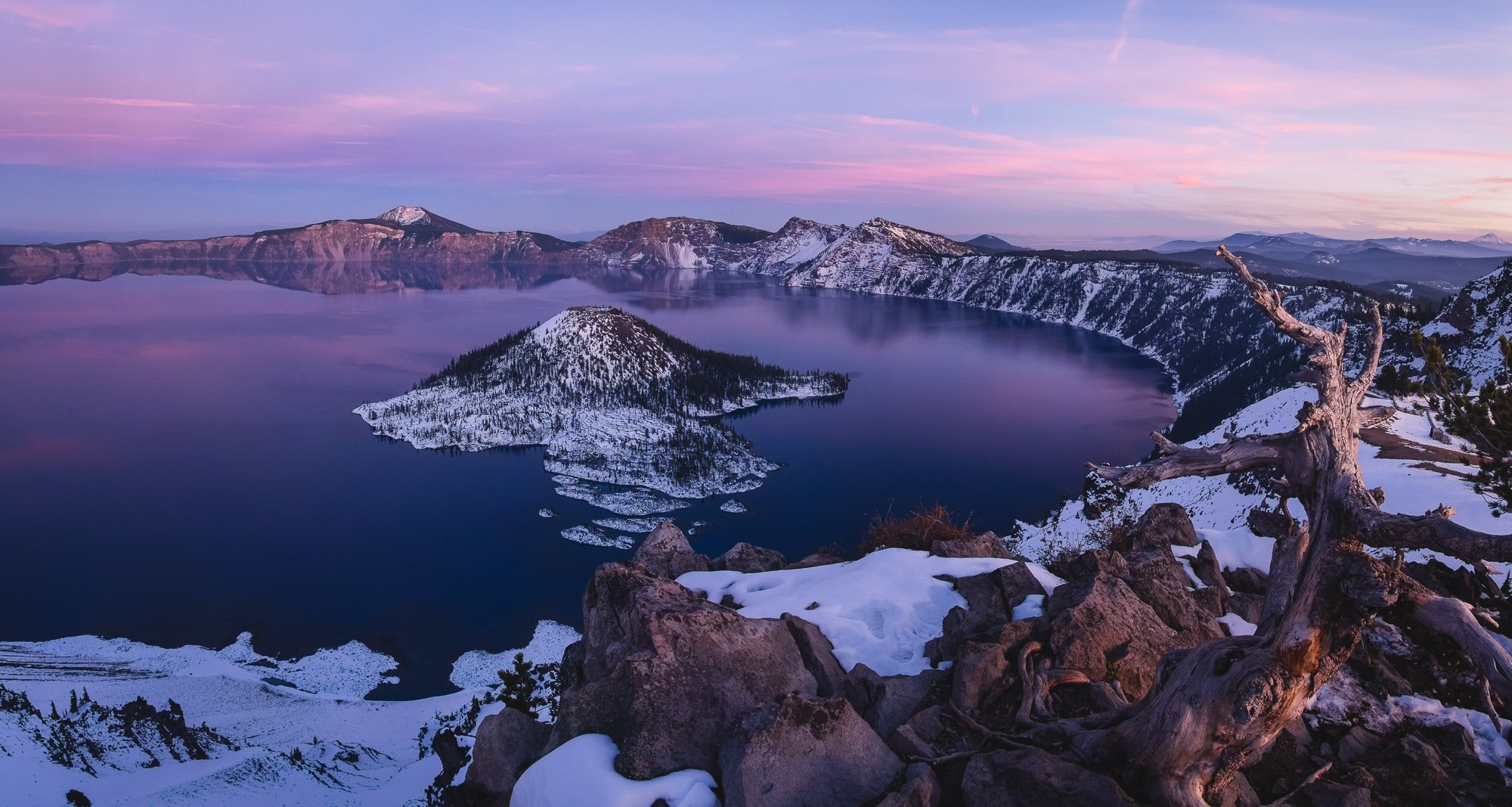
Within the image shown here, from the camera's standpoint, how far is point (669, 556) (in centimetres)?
2119

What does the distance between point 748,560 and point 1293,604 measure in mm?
15592

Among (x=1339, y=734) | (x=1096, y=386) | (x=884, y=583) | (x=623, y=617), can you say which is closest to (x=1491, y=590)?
(x=1339, y=734)

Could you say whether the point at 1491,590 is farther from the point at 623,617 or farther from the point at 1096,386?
the point at 1096,386

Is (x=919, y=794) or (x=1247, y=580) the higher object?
(x=919, y=794)

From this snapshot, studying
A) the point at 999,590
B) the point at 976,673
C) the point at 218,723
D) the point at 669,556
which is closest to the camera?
the point at 976,673

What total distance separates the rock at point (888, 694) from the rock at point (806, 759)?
116 cm

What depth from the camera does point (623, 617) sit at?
14.2 meters

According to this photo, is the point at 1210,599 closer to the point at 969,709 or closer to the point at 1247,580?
the point at 1247,580

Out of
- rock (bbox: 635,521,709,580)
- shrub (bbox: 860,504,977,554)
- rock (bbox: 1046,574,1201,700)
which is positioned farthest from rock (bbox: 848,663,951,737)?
rock (bbox: 635,521,709,580)

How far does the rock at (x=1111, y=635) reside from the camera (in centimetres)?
1144

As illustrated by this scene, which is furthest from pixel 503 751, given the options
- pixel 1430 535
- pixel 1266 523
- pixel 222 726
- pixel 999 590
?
pixel 222 726

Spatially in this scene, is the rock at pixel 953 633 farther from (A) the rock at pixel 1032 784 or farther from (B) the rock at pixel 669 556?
(B) the rock at pixel 669 556

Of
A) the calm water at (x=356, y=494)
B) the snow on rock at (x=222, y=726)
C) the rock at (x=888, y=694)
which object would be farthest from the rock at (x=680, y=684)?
the calm water at (x=356, y=494)

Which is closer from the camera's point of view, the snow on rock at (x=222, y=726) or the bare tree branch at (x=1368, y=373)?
the bare tree branch at (x=1368, y=373)
